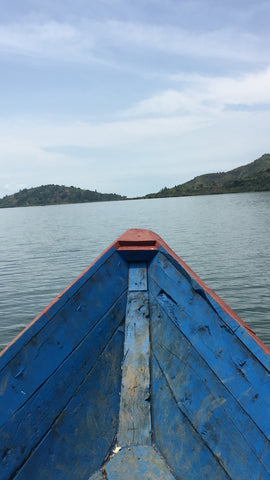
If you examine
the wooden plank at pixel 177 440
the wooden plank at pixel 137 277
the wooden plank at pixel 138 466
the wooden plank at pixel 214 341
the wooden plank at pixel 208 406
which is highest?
the wooden plank at pixel 137 277

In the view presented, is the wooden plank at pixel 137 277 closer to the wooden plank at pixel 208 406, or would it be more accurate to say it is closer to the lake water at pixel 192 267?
the wooden plank at pixel 208 406

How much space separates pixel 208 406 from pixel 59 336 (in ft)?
3.80

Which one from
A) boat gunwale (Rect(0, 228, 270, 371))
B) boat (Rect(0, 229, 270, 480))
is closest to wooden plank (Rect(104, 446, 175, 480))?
boat (Rect(0, 229, 270, 480))

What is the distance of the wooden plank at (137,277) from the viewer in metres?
3.09

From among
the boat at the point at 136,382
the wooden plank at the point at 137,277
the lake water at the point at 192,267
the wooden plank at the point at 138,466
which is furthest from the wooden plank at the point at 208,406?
the lake water at the point at 192,267

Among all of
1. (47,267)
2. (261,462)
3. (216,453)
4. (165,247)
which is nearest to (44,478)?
(216,453)

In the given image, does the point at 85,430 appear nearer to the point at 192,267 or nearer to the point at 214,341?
the point at 214,341

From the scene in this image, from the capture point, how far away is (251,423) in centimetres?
218

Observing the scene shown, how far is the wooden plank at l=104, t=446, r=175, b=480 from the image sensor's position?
2504 mm

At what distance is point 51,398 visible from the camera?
2.48 metres

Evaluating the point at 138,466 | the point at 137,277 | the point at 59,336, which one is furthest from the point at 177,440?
the point at 137,277

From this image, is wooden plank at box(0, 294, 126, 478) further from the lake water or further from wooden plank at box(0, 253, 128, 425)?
the lake water

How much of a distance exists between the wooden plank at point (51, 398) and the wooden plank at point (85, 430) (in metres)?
0.06

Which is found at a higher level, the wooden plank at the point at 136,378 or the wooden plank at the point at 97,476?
the wooden plank at the point at 136,378
